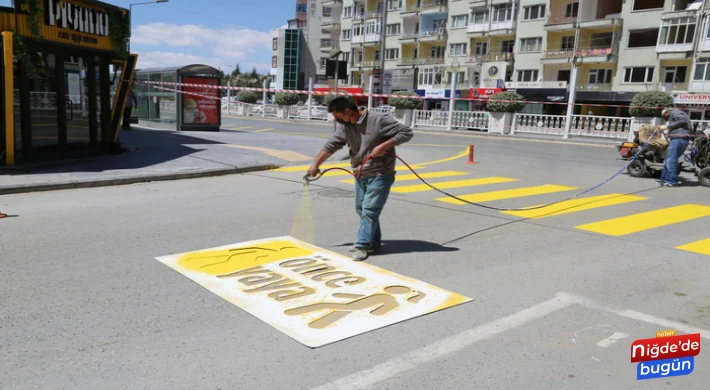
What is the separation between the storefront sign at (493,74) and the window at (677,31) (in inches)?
Answer: 590

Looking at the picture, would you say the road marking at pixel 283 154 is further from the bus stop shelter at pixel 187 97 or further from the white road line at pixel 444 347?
the white road line at pixel 444 347

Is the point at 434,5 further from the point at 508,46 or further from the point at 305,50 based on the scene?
the point at 305,50

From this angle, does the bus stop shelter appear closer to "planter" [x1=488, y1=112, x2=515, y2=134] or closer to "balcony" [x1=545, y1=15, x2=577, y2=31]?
"planter" [x1=488, y1=112, x2=515, y2=134]

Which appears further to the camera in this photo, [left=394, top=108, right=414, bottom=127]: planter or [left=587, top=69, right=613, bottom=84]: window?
[left=587, top=69, right=613, bottom=84]: window

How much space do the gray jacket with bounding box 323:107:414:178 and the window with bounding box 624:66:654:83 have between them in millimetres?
49265

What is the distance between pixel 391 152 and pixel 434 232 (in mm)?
1740

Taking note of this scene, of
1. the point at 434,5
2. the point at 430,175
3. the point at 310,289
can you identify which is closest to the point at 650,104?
the point at 430,175

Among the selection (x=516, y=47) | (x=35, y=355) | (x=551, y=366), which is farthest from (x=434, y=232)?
(x=516, y=47)

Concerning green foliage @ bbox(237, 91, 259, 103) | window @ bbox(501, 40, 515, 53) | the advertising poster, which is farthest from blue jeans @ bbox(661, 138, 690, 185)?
window @ bbox(501, 40, 515, 53)

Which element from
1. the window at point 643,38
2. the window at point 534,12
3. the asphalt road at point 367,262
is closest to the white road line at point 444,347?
the asphalt road at point 367,262

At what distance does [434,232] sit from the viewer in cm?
714

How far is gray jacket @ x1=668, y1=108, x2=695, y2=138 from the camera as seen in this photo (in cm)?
1134

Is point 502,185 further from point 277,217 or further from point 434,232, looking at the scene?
point 277,217

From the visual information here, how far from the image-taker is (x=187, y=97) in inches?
852
